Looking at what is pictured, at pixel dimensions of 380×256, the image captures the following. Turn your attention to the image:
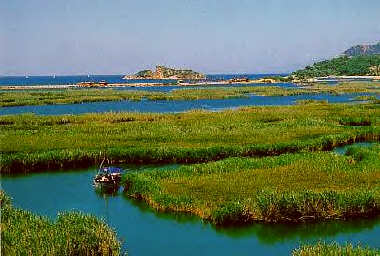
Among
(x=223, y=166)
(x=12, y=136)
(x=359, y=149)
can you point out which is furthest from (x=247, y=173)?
(x=12, y=136)

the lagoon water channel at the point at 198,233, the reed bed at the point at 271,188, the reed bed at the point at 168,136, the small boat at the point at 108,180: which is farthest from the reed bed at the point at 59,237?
the reed bed at the point at 168,136

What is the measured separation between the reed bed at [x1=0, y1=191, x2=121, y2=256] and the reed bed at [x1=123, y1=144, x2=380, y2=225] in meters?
5.16

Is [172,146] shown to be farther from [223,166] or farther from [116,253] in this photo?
[116,253]

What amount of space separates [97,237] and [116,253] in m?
0.80

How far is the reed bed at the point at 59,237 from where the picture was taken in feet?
49.1

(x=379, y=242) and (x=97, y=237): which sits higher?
(x=97, y=237)

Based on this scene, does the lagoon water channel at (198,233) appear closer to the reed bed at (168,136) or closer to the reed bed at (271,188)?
the reed bed at (271,188)

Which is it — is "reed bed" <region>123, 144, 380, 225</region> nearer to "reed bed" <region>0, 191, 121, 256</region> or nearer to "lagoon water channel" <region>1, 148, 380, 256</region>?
"lagoon water channel" <region>1, 148, 380, 256</region>

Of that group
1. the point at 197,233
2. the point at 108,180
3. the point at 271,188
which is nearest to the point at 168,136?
the point at 108,180

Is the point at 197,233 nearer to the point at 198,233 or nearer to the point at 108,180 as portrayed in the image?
the point at 198,233

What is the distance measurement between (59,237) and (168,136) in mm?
22610

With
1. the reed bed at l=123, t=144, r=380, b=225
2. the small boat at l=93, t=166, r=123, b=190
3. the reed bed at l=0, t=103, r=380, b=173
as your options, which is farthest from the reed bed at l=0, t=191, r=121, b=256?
the reed bed at l=0, t=103, r=380, b=173

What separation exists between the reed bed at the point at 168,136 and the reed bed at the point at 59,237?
1403 centimetres

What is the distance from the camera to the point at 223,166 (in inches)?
1065
